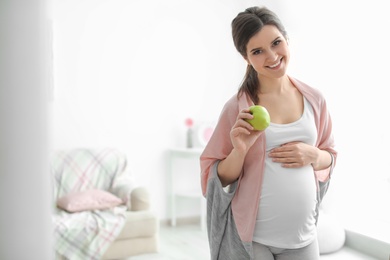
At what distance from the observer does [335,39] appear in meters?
2.97

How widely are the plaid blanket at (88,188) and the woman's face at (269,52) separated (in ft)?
6.16

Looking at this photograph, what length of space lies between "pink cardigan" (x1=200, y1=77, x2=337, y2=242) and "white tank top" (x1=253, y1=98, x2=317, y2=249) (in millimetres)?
24

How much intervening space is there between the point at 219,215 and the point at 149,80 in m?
3.06

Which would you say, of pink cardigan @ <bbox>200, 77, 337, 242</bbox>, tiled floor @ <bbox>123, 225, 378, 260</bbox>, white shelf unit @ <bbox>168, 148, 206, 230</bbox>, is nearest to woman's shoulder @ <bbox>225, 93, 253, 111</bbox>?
pink cardigan @ <bbox>200, 77, 337, 242</bbox>

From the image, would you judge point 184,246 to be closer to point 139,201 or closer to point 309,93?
point 139,201

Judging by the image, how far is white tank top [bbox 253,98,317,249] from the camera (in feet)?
3.47

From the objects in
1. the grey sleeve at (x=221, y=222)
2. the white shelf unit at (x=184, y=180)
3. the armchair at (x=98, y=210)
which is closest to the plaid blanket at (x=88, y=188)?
the armchair at (x=98, y=210)

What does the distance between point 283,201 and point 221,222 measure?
0.18 meters

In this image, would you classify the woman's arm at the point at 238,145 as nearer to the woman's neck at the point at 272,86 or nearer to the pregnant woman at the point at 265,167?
the pregnant woman at the point at 265,167

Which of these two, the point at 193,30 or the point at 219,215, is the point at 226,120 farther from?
the point at 193,30

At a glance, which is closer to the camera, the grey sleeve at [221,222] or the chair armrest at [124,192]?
the grey sleeve at [221,222]

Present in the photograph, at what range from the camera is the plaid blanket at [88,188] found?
2.72 meters

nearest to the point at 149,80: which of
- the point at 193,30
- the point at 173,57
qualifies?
the point at 173,57

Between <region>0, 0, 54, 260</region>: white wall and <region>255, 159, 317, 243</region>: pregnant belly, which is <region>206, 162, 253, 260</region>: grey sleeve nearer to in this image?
<region>255, 159, 317, 243</region>: pregnant belly
